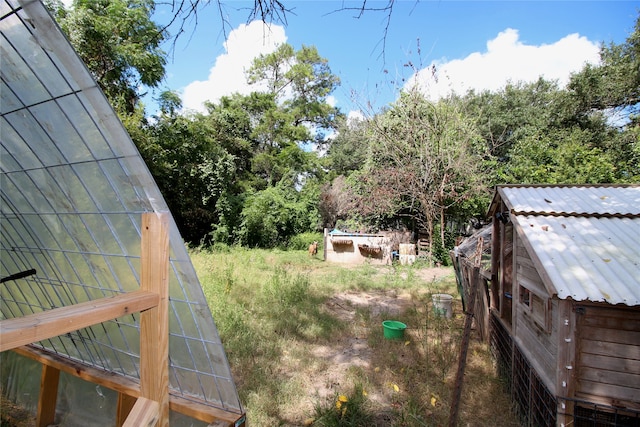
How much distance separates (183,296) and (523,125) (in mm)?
19456

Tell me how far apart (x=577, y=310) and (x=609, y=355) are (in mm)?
382

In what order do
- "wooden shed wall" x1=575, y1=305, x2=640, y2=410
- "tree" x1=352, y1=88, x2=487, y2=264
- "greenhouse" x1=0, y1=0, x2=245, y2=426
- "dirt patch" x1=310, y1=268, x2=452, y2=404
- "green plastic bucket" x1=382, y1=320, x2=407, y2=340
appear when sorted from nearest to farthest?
"greenhouse" x1=0, y1=0, x2=245, y2=426 → "wooden shed wall" x1=575, y1=305, x2=640, y2=410 → "dirt patch" x1=310, y1=268, x2=452, y2=404 → "green plastic bucket" x1=382, y1=320, x2=407, y2=340 → "tree" x1=352, y1=88, x2=487, y2=264

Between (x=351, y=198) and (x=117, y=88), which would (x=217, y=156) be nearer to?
(x=117, y=88)

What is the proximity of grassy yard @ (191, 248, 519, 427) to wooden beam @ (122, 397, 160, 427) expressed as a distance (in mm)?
1917

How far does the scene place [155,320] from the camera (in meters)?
1.30

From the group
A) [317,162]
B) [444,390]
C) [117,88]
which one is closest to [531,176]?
[444,390]

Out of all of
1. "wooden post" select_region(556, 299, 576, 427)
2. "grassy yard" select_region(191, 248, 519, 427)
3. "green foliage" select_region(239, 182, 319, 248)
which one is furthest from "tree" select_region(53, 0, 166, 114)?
"wooden post" select_region(556, 299, 576, 427)

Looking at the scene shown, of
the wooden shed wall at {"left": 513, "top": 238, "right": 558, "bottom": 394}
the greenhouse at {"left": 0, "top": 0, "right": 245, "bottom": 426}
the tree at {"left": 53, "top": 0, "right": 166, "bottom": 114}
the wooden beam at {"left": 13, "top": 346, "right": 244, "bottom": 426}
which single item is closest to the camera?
the greenhouse at {"left": 0, "top": 0, "right": 245, "bottom": 426}

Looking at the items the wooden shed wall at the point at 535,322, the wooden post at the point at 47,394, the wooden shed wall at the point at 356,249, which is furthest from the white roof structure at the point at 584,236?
the wooden shed wall at the point at 356,249

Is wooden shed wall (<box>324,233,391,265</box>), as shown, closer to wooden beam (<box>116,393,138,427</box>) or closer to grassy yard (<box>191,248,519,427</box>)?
grassy yard (<box>191,248,519,427</box>)

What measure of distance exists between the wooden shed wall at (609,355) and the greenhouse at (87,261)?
244 cm

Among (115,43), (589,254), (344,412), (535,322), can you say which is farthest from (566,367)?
(115,43)

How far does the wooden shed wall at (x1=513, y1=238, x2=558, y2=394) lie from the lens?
7.63 feet

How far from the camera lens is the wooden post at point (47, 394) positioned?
240 cm
